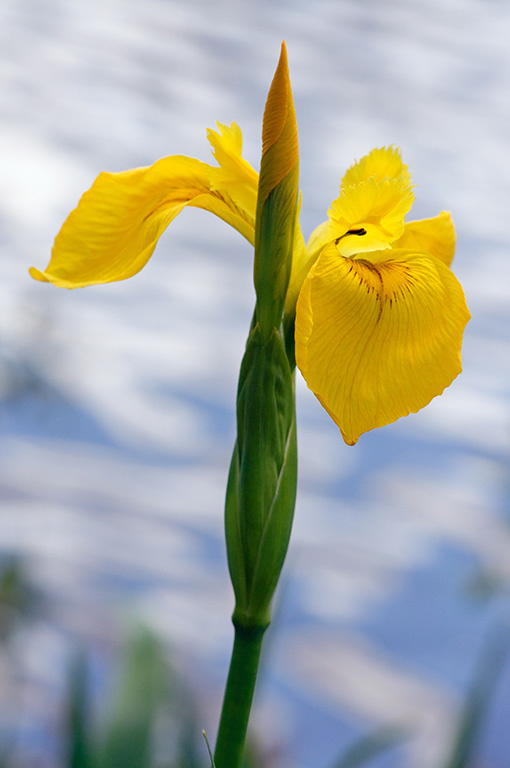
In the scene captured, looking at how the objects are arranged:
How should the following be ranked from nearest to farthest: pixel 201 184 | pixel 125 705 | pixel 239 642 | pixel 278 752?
pixel 239 642 → pixel 201 184 → pixel 125 705 → pixel 278 752

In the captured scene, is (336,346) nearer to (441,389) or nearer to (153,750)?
(441,389)

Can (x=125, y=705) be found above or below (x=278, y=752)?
above

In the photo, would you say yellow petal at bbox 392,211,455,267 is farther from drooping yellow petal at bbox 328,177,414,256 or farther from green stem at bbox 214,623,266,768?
green stem at bbox 214,623,266,768

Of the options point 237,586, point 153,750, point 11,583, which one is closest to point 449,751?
point 153,750

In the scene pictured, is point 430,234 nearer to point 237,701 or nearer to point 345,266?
point 345,266

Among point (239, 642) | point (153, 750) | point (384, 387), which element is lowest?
point (153, 750)

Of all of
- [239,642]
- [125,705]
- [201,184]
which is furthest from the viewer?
[125,705]

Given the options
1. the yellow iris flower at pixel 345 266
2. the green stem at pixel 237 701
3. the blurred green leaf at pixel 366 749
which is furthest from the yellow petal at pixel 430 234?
the blurred green leaf at pixel 366 749
